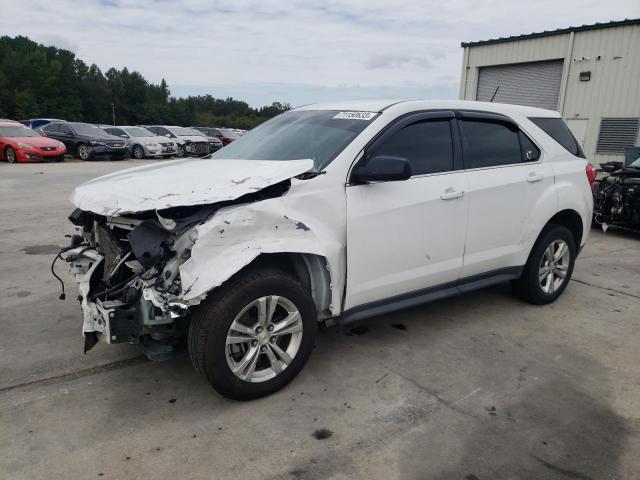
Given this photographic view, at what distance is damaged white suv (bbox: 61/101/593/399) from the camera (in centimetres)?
275

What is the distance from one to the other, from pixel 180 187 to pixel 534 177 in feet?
9.88

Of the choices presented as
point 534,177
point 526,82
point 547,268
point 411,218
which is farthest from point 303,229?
point 526,82

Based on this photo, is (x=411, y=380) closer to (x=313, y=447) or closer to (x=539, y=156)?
(x=313, y=447)

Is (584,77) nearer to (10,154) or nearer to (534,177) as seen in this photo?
(534,177)

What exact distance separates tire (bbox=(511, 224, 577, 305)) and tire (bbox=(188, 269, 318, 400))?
2.42 metres

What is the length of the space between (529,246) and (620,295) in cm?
151

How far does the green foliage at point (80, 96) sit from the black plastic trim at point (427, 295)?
63510 millimetres

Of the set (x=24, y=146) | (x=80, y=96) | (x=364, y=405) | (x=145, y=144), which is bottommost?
(x=364, y=405)

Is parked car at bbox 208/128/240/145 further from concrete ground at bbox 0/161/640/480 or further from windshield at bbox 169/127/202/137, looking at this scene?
concrete ground at bbox 0/161/640/480

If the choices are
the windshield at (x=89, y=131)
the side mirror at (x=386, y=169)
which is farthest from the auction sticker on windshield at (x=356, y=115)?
the windshield at (x=89, y=131)

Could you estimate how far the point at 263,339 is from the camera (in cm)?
297

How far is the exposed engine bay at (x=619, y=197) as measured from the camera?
7.63 metres

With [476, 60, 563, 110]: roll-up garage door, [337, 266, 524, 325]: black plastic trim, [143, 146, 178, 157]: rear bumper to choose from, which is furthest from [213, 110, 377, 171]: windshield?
[143, 146, 178, 157]: rear bumper

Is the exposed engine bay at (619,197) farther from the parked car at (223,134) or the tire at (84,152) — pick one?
the parked car at (223,134)
